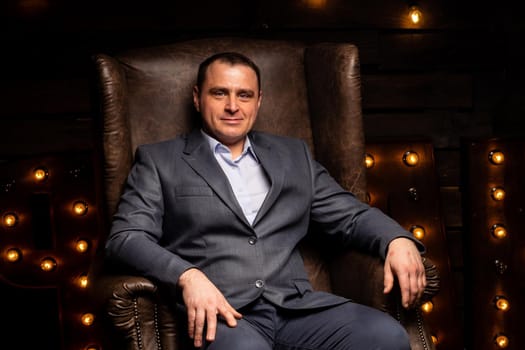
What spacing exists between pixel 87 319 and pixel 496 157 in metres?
1.83

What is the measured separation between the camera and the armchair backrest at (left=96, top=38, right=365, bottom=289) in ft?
7.68

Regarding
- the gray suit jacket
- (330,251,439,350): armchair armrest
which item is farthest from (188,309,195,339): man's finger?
(330,251,439,350): armchair armrest

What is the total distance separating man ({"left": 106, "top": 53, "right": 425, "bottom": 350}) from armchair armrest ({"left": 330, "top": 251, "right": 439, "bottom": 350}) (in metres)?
0.05

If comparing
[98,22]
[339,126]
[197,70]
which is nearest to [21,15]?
[98,22]

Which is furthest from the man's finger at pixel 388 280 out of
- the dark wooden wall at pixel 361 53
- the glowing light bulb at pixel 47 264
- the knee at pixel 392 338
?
the glowing light bulb at pixel 47 264

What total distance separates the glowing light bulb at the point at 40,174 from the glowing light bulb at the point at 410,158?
151cm

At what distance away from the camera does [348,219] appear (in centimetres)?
215

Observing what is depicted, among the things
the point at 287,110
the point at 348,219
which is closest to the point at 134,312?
the point at 348,219

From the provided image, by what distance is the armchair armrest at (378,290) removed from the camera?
1882mm

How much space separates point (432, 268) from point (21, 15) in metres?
2.21

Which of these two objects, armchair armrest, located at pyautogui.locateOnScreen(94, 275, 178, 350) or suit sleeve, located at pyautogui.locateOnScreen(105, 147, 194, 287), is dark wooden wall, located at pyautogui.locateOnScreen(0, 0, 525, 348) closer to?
suit sleeve, located at pyautogui.locateOnScreen(105, 147, 194, 287)

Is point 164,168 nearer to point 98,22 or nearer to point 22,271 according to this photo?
point 22,271

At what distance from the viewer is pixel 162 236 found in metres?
2.09

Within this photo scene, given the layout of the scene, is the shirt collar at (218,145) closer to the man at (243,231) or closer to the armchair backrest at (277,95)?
the man at (243,231)
